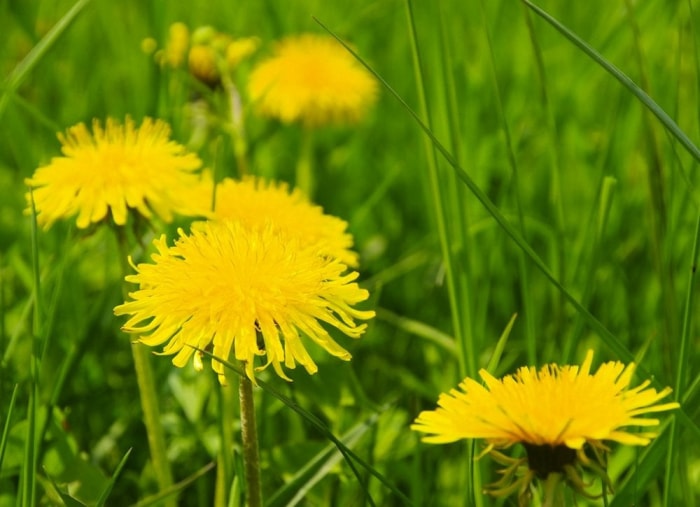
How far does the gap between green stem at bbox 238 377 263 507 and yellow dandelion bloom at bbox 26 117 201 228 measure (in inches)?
9.6

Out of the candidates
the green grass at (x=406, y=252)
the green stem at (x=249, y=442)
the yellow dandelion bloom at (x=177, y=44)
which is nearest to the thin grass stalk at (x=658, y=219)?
the green grass at (x=406, y=252)

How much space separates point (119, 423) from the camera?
1.21 meters

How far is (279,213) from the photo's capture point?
105 cm

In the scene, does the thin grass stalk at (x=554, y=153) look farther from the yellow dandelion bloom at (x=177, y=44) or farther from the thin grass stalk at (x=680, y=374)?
the yellow dandelion bloom at (x=177, y=44)

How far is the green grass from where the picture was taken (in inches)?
38.7

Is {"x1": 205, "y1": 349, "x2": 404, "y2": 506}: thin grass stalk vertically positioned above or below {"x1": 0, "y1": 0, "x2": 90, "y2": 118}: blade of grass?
below

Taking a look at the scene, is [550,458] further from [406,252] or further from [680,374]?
[406,252]

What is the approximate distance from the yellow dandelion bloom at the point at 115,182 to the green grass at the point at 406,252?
49mm

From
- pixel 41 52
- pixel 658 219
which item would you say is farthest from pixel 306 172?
pixel 41 52

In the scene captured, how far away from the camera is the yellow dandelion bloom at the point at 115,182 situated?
99 centimetres

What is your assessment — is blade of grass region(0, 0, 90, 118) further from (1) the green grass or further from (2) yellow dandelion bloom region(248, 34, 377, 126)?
(2) yellow dandelion bloom region(248, 34, 377, 126)

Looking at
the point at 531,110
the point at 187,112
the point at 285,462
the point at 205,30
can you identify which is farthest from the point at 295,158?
the point at 285,462

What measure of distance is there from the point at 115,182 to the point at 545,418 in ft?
1.68

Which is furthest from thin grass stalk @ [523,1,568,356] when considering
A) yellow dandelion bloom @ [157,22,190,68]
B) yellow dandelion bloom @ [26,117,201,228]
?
yellow dandelion bloom @ [157,22,190,68]
